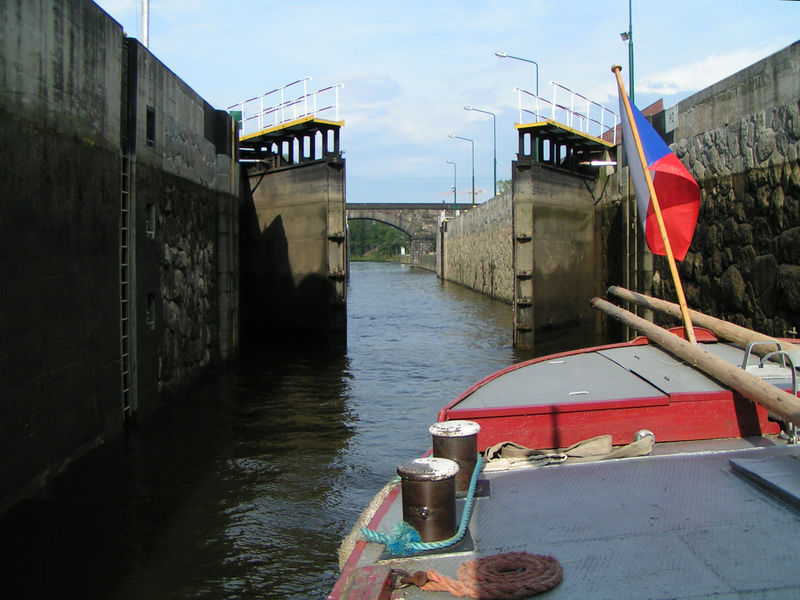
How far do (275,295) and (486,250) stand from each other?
18063 mm

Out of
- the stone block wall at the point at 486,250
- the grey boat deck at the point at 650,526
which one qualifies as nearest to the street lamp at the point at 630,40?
the stone block wall at the point at 486,250

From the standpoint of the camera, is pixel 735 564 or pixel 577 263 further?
pixel 577 263

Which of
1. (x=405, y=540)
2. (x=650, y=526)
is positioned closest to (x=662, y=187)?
(x=650, y=526)

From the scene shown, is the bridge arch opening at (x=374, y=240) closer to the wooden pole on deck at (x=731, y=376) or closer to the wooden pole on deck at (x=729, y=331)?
the wooden pole on deck at (x=729, y=331)

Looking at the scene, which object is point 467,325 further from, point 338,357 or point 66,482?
point 66,482

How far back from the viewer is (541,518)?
420 cm

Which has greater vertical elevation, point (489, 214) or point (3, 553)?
point (489, 214)

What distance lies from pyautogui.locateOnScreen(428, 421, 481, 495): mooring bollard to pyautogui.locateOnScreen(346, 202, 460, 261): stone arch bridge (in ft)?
233

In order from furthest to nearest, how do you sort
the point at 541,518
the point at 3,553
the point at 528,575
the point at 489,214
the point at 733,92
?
the point at 489,214 → the point at 733,92 → the point at 3,553 → the point at 541,518 → the point at 528,575

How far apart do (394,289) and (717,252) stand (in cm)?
3329

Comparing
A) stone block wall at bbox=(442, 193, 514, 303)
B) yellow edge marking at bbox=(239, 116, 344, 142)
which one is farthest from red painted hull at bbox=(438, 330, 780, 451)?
stone block wall at bbox=(442, 193, 514, 303)

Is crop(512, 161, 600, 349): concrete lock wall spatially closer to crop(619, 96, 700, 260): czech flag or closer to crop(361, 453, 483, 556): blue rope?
crop(619, 96, 700, 260): czech flag

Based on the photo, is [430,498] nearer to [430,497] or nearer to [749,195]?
[430,497]

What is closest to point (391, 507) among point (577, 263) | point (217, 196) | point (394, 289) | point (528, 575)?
point (528, 575)
